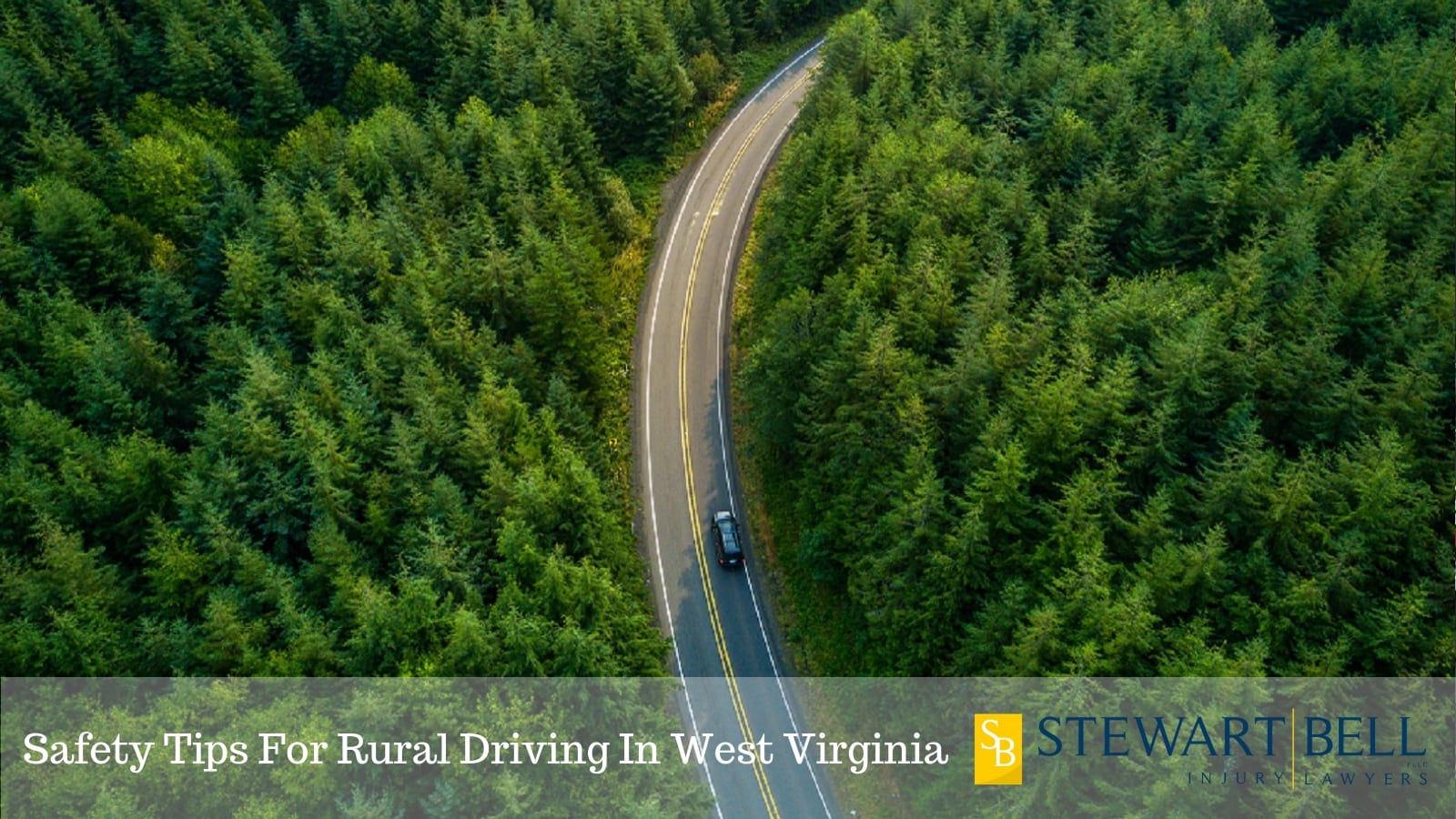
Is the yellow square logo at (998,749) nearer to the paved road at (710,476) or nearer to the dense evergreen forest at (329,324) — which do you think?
the paved road at (710,476)

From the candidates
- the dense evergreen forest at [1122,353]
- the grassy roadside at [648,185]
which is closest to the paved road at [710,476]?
the grassy roadside at [648,185]

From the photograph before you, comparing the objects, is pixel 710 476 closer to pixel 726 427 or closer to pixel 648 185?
pixel 726 427

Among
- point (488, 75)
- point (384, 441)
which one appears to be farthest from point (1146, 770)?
point (488, 75)

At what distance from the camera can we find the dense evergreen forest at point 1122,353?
3384 cm

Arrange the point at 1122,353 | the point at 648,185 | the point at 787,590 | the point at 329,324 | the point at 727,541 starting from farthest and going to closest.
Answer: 1. the point at 648,185
2. the point at 329,324
3. the point at 727,541
4. the point at 787,590
5. the point at 1122,353

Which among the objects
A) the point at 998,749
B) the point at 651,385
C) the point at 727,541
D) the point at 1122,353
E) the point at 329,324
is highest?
the point at 329,324

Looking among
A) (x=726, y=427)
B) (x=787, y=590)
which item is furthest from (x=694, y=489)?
(x=787, y=590)

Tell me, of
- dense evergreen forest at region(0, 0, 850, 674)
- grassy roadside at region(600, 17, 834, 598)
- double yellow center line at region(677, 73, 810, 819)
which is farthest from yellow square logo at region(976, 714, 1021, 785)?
grassy roadside at region(600, 17, 834, 598)

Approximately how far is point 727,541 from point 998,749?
19.0 meters

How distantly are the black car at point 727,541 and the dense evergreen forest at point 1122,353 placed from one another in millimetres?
2401

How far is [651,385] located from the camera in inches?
2361

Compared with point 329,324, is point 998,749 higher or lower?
lower

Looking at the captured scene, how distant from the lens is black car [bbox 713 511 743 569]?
50.3 m

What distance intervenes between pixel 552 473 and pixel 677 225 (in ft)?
97.4
